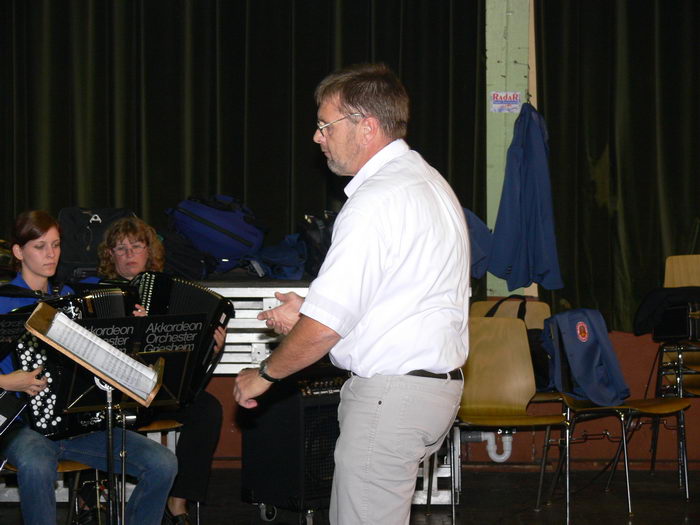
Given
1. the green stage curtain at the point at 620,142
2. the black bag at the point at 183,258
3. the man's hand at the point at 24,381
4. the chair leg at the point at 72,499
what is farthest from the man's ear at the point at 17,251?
the green stage curtain at the point at 620,142

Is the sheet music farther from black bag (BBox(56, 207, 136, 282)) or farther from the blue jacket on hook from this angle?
the blue jacket on hook

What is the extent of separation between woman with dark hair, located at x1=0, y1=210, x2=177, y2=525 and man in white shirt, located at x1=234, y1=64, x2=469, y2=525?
52.2 inches

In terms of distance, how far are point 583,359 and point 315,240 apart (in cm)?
160

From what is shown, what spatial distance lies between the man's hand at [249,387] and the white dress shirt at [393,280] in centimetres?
21

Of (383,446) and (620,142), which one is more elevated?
(620,142)

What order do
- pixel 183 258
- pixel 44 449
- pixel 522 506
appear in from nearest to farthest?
pixel 44 449 < pixel 522 506 < pixel 183 258

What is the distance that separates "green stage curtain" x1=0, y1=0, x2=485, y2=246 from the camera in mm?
5613

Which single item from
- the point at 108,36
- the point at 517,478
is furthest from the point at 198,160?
the point at 517,478

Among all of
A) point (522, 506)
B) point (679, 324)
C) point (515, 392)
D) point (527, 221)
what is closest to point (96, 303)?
point (515, 392)

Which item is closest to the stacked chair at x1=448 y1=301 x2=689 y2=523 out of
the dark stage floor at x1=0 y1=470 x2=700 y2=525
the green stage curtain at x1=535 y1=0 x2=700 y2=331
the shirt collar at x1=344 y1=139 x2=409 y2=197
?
the dark stage floor at x1=0 y1=470 x2=700 y2=525

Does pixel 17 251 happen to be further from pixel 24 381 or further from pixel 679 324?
pixel 679 324

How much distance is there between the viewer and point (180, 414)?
14.4 feet

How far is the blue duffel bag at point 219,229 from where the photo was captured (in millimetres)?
5195

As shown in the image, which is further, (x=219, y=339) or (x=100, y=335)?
(x=219, y=339)
